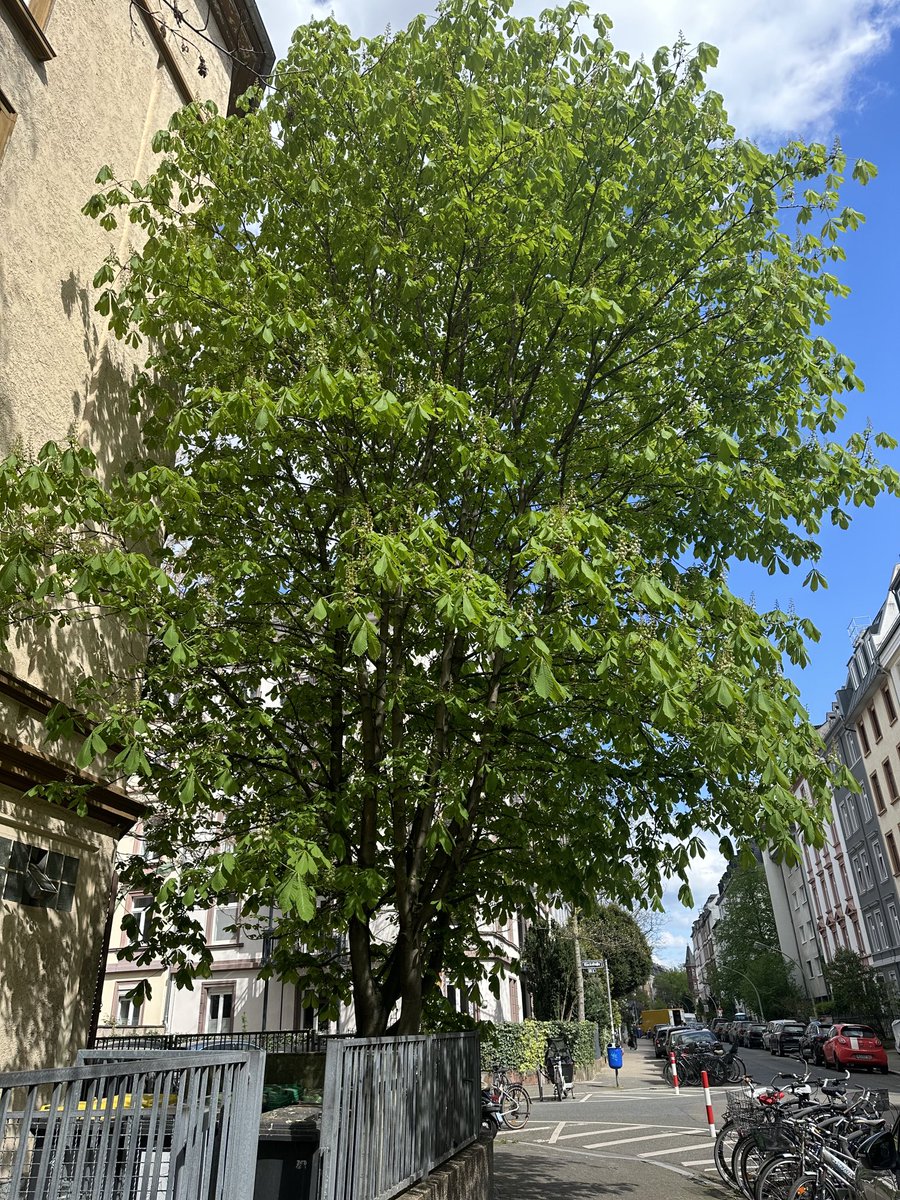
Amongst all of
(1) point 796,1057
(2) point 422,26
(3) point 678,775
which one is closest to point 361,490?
(3) point 678,775

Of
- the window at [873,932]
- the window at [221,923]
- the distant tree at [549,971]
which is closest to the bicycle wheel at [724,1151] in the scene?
Answer: the window at [221,923]

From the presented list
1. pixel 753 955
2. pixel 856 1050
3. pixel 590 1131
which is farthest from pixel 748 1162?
pixel 753 955

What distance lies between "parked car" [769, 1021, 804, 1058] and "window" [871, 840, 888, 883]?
8.81m

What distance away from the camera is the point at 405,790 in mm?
8305

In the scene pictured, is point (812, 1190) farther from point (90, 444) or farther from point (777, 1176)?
point (90, 444)

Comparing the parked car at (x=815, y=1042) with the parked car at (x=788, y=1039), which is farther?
the parked car at (x=788, y=1039)

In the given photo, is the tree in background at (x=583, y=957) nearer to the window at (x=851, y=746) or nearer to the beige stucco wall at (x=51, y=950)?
Answer: the window at (x=851, y=746)

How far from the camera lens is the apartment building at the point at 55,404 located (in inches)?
323

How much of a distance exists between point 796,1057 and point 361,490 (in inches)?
1750

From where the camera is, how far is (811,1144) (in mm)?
8797

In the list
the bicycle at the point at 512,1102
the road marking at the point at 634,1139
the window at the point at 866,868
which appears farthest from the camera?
the window at the point at 866,868

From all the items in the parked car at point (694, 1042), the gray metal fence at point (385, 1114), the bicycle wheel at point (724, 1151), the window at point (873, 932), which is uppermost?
the window at point (873, 932)

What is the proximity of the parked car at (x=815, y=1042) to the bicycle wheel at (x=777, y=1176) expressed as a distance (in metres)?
29.4

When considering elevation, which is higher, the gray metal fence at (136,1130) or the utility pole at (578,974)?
the utility pole at (578,974)
